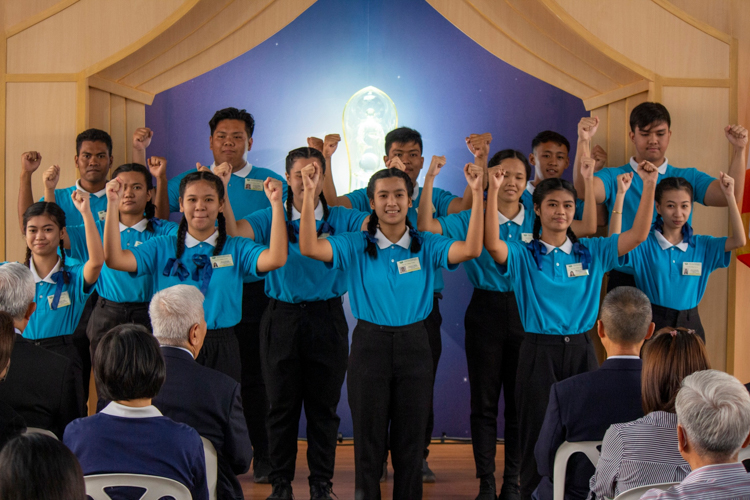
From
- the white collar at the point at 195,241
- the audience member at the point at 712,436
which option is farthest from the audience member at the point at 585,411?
the white collar at the point at 195,241

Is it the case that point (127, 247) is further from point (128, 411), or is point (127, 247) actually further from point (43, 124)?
point (128, 411)

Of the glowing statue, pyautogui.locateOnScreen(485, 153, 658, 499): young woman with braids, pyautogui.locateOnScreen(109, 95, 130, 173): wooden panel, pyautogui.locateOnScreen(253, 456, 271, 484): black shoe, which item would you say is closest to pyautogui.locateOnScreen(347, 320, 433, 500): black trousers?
pyautogui.locateOnScreen(485, 153, 658, 499): young woman with braids

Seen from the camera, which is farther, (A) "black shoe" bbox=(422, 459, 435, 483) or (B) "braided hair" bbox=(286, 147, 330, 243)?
(A) "black shoe" bbox=(422, 459, 435, 483)

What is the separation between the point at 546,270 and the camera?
3199mm

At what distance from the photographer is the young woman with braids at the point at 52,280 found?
3.22 meters

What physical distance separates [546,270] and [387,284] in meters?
0.76

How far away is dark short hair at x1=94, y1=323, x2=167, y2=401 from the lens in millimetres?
1797

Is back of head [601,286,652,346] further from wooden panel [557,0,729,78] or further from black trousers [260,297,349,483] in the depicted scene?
wooden panel [557,0,729,78]

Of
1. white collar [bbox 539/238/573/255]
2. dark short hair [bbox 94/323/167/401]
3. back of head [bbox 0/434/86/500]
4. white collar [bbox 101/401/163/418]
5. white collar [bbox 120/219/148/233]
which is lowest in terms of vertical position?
white collar [bbox 101/401/163/418]

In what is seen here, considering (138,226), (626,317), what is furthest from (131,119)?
(626,317)

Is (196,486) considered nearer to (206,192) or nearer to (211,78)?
(206,192)

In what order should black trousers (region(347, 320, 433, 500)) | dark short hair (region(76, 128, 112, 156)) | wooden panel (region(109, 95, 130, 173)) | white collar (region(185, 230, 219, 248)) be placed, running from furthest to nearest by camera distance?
wooden panel (region(109, 95, 130, 173)), dark short hair (region(76, 128, 112, 156)), white collar (region(185, 230, 219, 248)), black trousers (region(347, 320, 433, 500))

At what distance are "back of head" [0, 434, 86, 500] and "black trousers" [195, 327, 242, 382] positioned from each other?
185 cm

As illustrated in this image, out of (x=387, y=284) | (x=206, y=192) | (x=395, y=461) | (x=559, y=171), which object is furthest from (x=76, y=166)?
(x=559, y=171)
